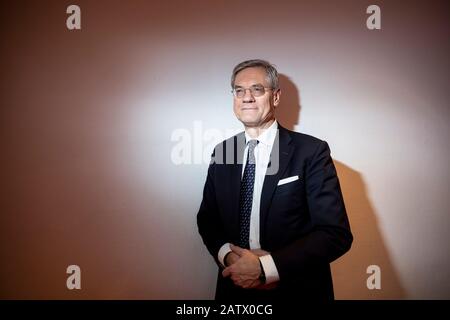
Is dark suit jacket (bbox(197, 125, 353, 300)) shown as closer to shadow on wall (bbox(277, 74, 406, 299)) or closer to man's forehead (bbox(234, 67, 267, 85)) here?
man's forehead (bbox(234, 67, 267, 85))

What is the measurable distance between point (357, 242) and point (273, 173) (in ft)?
2.84

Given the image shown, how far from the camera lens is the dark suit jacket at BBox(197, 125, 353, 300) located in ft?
4.24

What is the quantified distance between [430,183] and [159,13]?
1.97 meters

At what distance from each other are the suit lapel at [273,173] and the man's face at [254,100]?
160 millimetres

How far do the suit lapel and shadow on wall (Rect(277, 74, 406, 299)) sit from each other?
421 mm

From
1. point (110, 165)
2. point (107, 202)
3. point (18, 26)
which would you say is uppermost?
point (18, 26)

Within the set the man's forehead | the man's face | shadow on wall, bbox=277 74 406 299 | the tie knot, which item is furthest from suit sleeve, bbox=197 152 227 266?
→ shadow on wall, bbox=277 74 406 299

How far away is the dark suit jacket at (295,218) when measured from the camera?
1.29 meters

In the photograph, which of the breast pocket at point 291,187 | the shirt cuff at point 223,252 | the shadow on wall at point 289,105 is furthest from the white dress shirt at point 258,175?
the shadow on wall at point 289,105

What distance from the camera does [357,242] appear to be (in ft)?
6.11

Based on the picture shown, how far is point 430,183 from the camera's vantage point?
1.84 metres

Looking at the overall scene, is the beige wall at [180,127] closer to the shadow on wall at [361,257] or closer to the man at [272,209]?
the shadow on wall at [361,257]
